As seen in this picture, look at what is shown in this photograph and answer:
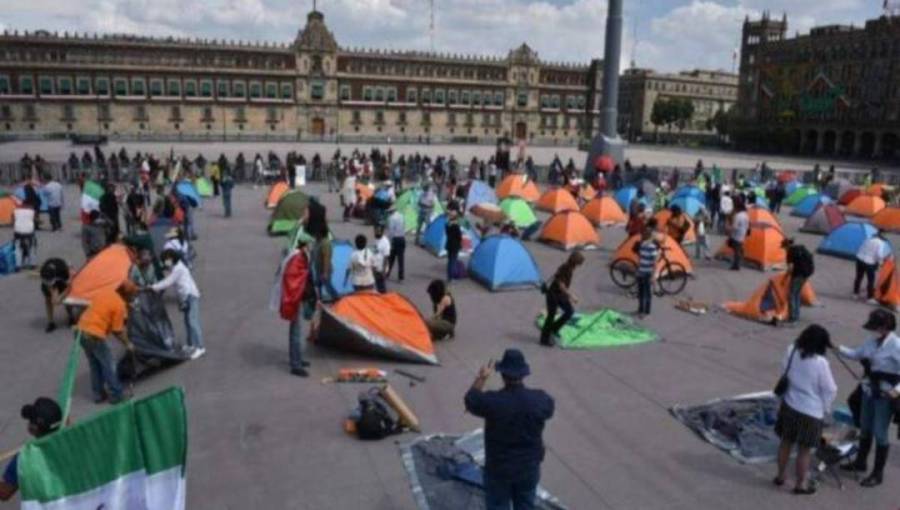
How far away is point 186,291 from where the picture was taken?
30.9 feet

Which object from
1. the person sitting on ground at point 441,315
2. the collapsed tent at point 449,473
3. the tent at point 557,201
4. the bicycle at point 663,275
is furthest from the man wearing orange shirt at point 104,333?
the tent at point 557,201

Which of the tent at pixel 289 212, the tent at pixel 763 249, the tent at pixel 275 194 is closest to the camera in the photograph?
the tent at pixel 763 249

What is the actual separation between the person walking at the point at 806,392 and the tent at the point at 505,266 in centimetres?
822

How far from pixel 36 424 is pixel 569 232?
15305 millimetres

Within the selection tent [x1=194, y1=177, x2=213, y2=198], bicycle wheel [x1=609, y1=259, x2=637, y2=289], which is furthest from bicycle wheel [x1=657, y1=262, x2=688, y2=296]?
tent [x1=194, y1=177, x2=213, y2=198]

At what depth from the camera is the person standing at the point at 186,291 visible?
929 centimetres

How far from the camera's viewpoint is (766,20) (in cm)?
10338

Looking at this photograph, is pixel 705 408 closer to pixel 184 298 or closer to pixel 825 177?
pixel 184 298

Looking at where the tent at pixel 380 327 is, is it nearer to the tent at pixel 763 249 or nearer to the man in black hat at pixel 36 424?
the man in black hat at pixel 36 424

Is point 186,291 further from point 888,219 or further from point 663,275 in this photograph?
point 888,219

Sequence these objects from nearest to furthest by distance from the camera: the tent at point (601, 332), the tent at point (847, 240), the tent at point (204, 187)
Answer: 1. the tent at point (601, 332)
2. the tent at point (847, 240)
3. the tent at point (204, 187)

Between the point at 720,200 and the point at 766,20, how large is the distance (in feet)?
315

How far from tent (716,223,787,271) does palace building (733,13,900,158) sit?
69.3 meters

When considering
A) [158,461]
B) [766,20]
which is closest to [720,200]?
[158,461]
